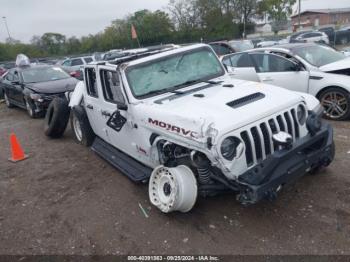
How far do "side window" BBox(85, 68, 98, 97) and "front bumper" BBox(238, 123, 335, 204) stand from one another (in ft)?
10.6

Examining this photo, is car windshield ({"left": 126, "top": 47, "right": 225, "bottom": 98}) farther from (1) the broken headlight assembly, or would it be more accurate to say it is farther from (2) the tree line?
(2) the tree line

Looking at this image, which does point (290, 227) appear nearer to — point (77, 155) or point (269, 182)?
point (269, 182)

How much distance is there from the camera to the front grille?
11.5 ft

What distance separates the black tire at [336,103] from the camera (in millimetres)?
6799


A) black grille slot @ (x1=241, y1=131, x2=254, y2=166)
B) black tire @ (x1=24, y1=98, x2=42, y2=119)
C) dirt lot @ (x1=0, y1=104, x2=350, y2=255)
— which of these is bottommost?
dirt lot @ (x1=0, y1=104, x2=350, y2=255)

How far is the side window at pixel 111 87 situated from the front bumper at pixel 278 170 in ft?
7.21

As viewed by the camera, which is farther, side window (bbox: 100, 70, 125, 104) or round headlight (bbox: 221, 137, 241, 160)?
side window (bbox: 100, 70, 125, 104)

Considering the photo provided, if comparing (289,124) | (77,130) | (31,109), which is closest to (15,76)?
(31,109)

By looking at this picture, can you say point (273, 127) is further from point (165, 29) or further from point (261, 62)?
point (165, 29)

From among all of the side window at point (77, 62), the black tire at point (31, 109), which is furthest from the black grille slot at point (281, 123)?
the side window at point (77, 62)

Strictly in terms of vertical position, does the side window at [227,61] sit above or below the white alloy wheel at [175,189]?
above

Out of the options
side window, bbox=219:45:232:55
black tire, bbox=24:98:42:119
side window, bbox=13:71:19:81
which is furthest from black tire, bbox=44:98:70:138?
side window, bbox=219:45:232:55

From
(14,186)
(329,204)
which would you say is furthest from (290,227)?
(14,186)

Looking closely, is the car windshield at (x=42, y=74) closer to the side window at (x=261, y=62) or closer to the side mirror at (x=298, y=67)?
the side window at (x=261, y=62)
